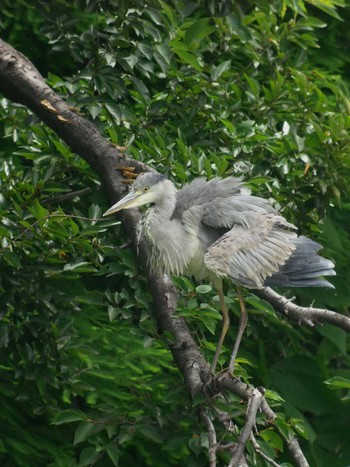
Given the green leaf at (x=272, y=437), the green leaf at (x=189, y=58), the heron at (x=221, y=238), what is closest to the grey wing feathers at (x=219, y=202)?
the heron at (x=221, y=238)

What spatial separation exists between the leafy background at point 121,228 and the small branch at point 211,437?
0.39 feet

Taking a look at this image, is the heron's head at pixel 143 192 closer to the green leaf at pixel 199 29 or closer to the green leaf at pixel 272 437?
the green leaf at pixel 199 29

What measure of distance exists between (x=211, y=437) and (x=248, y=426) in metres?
0.28

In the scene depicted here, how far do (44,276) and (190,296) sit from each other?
70 centimetres

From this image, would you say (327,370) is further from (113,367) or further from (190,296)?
(190,296)

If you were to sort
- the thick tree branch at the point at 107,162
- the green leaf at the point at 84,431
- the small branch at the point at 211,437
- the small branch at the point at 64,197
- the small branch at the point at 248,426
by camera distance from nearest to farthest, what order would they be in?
the small branch at the point at 248,426, the small branch at the point at 211,437, the thick tree branch at the point at 107,162, the green leaf at the point at 84,431, the small branch at the point at 64,197

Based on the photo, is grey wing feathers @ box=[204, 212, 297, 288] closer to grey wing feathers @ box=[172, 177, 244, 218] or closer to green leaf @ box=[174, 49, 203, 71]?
grey wing feathers @ box=[172, 177, 244, 218]

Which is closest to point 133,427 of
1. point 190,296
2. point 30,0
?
point 190,296

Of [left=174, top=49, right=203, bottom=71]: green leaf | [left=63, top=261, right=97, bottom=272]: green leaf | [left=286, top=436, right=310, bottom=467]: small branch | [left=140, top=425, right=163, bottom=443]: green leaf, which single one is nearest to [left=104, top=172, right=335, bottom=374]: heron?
[left=63, top=261, right=97, bottom=272]: green leaf

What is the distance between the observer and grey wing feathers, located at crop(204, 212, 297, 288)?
411 cm

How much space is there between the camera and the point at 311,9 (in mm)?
6887

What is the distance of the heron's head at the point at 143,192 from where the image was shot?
4359mm

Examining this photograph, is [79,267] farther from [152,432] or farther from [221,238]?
[152,432]

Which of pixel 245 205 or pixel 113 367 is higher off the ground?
pixel 245 205
